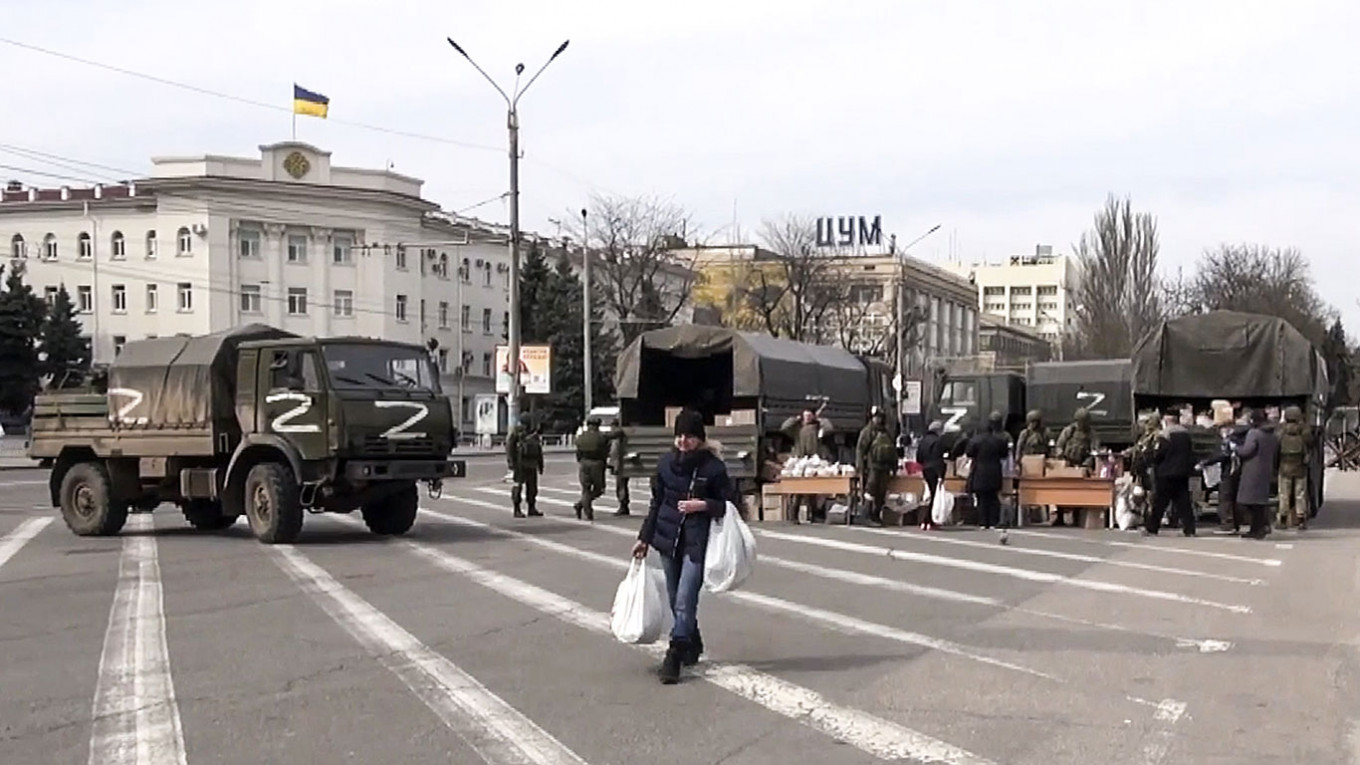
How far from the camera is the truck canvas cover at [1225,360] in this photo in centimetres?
2325

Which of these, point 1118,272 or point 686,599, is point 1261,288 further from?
point 686,599

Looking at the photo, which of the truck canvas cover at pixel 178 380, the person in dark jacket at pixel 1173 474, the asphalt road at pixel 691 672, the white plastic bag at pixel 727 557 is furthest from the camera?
the person in dark jacket at pixel 1173 474

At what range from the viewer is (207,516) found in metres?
21.3

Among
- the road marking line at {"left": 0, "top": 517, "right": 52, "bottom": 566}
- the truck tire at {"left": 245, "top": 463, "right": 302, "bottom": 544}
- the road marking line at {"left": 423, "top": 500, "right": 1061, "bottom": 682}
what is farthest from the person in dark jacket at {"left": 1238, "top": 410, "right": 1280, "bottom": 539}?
the road marking line at {"left": 0, "top": 517, "right": 52, "bottom": 566}

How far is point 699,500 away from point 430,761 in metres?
2.75

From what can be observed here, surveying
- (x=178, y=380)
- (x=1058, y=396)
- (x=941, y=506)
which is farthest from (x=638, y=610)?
(x=1058, y=396)

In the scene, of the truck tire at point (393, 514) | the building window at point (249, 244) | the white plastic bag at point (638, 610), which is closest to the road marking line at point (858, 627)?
the white plastic bag at point (638, 610)

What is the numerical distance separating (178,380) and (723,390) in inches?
406

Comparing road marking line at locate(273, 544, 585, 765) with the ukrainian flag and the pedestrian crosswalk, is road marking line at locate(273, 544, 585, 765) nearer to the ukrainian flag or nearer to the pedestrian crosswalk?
the pedestrian crosswalk

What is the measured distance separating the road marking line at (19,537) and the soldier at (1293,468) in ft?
56.3

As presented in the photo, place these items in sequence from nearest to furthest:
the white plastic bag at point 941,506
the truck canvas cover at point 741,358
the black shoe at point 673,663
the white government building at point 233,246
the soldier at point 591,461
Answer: the black shoe at point 673,663 → the white plastic bag at point 941,506 → the soldier at point 591,461 → the truck canvas cover at point 741,358 → the white government building at point 233,246

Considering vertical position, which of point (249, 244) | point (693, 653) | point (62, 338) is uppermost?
point (249, 244)

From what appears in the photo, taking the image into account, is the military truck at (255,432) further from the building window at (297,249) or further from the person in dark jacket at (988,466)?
the building window at (297,249)

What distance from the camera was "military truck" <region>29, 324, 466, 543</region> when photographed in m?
18.3
